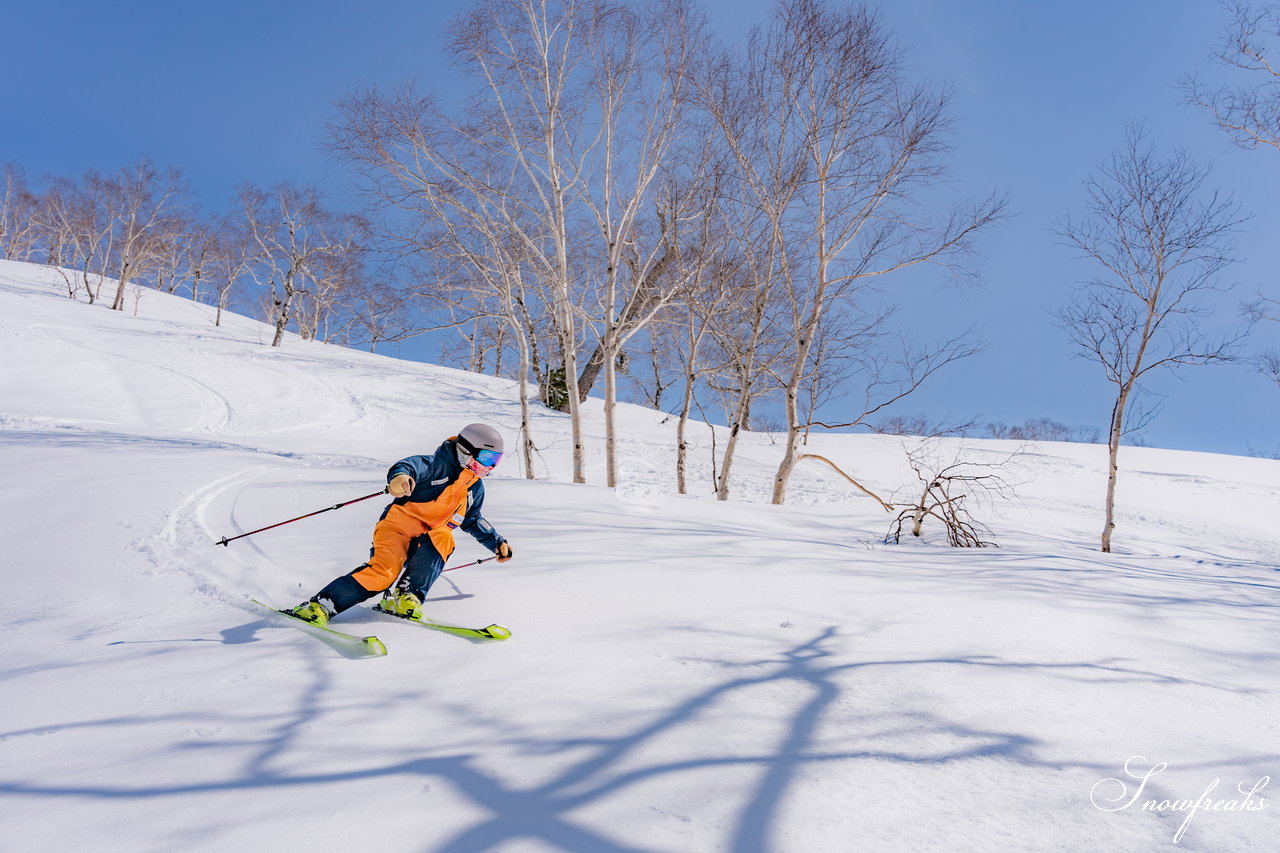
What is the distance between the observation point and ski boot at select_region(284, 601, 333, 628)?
3123 mm

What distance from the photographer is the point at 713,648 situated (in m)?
2.75

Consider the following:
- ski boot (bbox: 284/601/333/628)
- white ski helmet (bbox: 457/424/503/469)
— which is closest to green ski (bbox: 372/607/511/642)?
ski boot (bbox: 284/601/333/628)

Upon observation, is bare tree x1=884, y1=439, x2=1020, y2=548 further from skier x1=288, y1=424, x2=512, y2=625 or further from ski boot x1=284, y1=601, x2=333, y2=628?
ski boot x1=284, y1=601, x2=333, y2=628

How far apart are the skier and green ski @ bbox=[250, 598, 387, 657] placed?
73mm

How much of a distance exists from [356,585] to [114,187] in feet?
129

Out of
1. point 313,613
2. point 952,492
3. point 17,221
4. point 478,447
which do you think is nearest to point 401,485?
point 478,447

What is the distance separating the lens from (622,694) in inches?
90.1

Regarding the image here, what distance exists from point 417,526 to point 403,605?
18.0 inches

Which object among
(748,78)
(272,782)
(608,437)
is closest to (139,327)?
(608,437)

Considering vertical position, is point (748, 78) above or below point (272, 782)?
above

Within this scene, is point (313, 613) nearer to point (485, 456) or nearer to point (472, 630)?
point (472, 630)

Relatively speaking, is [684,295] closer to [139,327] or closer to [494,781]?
[494,781]

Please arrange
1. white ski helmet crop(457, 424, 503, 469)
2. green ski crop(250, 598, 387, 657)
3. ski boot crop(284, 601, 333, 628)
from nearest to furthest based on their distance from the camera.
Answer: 1. green ski crop(250, 598, 387, 657)
2. ski boot crop(284, 601, 333, 628)
3. white ski helmet crop(457, 424, 503, 469)

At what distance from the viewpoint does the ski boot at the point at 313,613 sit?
10.2ft
